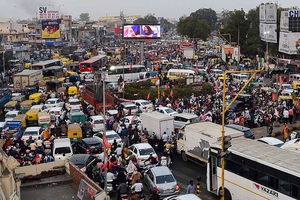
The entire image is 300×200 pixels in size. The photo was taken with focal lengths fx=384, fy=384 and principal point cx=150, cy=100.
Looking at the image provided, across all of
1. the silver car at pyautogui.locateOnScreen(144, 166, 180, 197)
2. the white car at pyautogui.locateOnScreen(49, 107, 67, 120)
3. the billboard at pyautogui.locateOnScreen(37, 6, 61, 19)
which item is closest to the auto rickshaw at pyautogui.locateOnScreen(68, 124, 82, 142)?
the white car at pyautogui.locateOnScreen(49, 107, 67, 120)

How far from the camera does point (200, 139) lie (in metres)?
15.8

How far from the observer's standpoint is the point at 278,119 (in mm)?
23266

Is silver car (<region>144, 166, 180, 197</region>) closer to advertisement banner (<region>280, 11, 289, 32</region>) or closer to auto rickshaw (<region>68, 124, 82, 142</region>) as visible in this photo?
auto rickshaw (<region>68, 124, 82, 142</region>)

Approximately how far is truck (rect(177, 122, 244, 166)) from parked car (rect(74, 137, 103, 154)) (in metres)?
3.76

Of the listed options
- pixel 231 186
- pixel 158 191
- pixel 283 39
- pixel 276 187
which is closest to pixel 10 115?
pixel 158 191

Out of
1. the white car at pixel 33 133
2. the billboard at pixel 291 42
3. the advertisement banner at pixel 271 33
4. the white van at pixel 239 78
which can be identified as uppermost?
the advertisement banner at pixel 271 33

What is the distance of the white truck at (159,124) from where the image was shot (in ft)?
63.4

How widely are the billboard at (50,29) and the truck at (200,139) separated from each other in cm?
6864

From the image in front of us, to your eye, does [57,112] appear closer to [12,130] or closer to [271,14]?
[12,130]

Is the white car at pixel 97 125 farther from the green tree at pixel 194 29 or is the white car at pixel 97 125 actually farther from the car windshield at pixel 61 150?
the green tree at pixel 194 29

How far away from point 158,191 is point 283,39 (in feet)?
122

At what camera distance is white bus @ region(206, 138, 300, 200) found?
10.4 m

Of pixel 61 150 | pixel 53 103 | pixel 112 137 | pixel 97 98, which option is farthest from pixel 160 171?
pixel 53 103

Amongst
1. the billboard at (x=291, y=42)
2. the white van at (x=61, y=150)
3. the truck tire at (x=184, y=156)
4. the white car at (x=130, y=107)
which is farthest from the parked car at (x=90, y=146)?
the billboard at (x=291, y=42)
